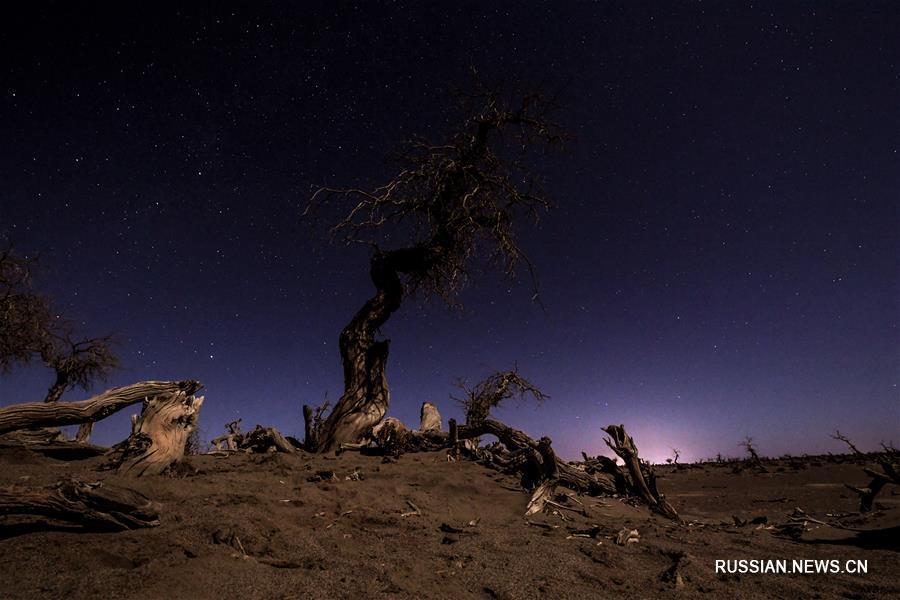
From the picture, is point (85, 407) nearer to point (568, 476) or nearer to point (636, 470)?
point (568, 476)

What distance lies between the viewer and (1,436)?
702 centimetres

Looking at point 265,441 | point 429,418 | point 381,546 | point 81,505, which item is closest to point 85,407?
point 265,441

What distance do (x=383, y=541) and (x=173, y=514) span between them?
2.02m

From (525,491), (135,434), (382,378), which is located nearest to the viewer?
(135,434)

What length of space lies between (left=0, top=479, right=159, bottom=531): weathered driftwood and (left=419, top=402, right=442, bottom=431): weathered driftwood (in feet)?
29.0

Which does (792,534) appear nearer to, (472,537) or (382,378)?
(472,537)

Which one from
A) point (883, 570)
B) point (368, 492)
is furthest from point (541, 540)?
point (883, 570)

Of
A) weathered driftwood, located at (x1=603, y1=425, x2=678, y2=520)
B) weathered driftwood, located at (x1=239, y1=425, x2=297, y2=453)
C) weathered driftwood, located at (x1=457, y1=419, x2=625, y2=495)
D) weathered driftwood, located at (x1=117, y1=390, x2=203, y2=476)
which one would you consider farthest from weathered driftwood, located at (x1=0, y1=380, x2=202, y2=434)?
weathered driftwood, located at (x1=603, y1=425, x2=678, y2=520)

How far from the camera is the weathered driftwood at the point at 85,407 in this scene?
644 centimetres

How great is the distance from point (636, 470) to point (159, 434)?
27.5 ft

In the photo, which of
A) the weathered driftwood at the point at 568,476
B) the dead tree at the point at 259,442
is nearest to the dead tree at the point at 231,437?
the dead tree at the point at 259,442

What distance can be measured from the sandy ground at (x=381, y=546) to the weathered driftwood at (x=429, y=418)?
464cm

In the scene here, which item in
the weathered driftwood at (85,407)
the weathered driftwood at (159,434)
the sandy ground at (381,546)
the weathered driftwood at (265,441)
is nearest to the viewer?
the sandy ground at (381,546)

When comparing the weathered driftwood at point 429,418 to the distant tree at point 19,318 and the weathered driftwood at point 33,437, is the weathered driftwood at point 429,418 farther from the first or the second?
the distant tree at point 19,318
